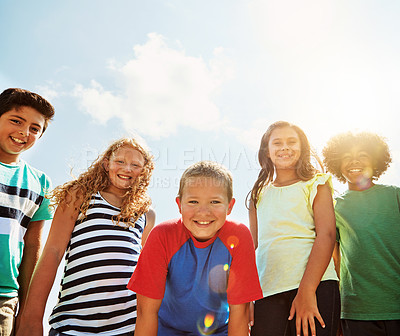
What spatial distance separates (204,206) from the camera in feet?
9.04

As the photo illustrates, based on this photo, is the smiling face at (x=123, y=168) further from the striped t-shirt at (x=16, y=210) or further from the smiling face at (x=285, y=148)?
the smiling face at (x=285, y=148)

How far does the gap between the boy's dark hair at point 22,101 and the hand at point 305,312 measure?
3433 mm

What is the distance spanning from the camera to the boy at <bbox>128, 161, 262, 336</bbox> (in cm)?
252

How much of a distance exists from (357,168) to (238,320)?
2.88 metres

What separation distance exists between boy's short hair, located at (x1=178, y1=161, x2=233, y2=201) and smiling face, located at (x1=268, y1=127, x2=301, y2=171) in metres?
0.94

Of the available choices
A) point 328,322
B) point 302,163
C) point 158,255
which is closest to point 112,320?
point 158,255

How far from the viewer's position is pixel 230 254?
106 inches

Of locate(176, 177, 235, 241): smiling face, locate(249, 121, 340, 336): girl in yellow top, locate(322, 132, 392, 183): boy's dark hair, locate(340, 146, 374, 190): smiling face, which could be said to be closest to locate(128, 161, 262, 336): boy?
locate(176, 177, 235, 241): smiling face

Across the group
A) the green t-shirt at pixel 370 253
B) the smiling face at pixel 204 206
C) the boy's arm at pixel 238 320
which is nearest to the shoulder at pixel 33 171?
the smiling face at pixel 204 206

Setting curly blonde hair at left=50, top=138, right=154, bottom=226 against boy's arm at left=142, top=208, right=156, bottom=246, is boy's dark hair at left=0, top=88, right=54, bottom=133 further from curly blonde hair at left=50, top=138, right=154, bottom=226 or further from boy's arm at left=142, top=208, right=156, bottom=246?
boy's arm at left=142, top=208, right=156, bottom=246

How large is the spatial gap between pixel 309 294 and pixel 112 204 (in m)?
2.09

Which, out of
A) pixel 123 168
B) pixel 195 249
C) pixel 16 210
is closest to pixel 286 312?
pixel 195 249

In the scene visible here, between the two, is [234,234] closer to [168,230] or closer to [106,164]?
[168,230]

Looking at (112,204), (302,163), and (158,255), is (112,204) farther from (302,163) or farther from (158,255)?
(302,163)
